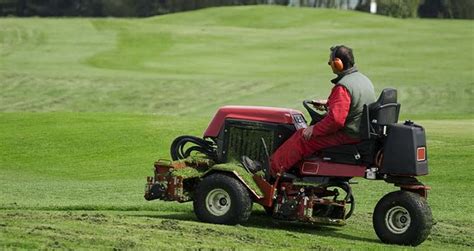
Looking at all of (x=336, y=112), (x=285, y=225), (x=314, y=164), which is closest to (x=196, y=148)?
(x=285, y=225)

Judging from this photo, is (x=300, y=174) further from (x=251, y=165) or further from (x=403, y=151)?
(x=403, y=151)

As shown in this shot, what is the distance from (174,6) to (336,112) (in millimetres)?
89341

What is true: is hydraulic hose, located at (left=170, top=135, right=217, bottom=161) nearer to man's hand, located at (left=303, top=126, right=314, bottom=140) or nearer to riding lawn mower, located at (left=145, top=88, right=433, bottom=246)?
riding lawn mower, located at (left=145, top=88, right=433, bottom=246)

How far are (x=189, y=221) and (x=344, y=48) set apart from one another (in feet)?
8.60

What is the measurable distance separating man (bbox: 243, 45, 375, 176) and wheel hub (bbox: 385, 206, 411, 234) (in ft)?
2.84

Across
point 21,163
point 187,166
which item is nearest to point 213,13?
point 21,163

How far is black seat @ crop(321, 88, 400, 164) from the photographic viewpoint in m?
10.0

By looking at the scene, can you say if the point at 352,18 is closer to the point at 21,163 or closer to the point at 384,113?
the point at 21,163

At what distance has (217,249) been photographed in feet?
28.0

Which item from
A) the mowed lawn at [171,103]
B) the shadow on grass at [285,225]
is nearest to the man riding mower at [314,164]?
the shadow on grass at [285,225]

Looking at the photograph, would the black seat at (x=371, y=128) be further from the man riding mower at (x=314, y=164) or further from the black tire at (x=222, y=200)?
the black tire at (x=222, y=200)

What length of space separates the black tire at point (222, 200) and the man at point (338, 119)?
549 millimetres

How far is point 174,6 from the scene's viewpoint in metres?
98.1

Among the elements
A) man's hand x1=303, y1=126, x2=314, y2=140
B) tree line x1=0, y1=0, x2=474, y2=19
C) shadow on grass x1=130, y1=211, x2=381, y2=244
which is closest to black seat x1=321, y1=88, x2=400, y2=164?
man's hand x1=303, y1=126, x2=314, y2=140
